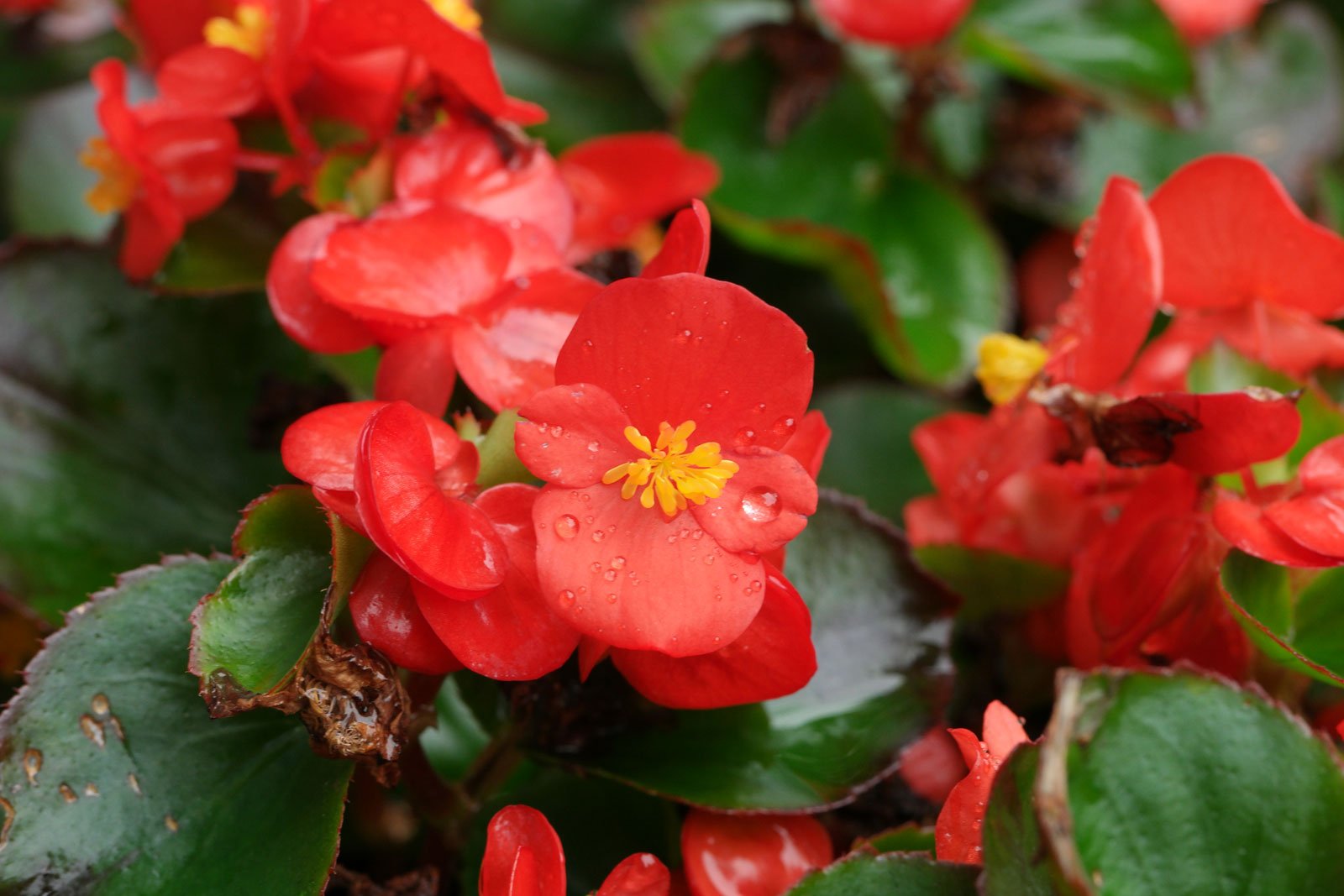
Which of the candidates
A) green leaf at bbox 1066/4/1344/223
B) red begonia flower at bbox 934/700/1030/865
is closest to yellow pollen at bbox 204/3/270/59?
red begonia flower at bbox 934/700/1030/865

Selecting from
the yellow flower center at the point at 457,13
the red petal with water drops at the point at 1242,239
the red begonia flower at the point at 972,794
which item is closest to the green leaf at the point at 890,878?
the red begonia flower at the point at 972,794

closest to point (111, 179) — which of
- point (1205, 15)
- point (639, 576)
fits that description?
point (639, 576)

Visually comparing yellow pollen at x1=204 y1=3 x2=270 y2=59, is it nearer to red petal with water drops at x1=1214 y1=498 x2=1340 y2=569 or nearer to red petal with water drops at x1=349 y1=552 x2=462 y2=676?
red petal with water drops at x1=349 y1=552 x2=462 y2=676

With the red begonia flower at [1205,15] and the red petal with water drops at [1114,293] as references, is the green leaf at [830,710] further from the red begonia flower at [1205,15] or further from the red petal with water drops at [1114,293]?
the red begonia flower at [1205,15]

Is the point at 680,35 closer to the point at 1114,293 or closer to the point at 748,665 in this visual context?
the point at 1114,293

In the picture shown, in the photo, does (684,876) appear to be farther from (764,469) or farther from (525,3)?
(525,3)
